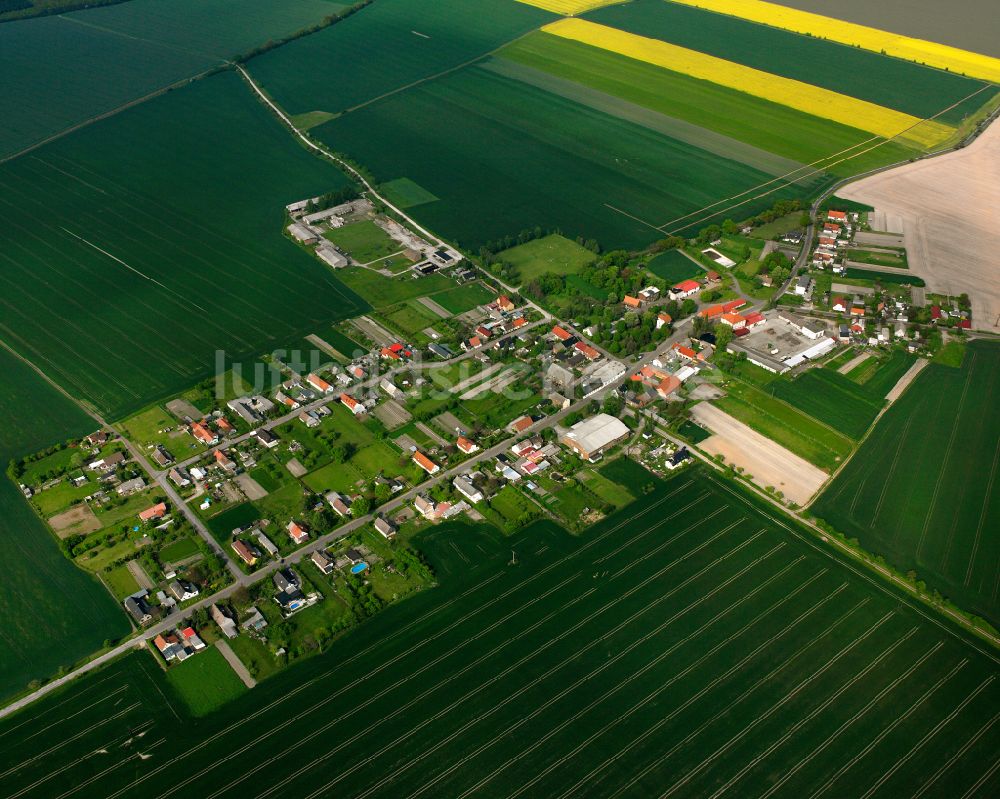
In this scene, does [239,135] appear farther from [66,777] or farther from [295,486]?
[66,777]

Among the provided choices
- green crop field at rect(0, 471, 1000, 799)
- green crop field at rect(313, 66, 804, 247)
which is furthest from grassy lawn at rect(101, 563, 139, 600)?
green crop field at rect(313, 66, 804, 247)

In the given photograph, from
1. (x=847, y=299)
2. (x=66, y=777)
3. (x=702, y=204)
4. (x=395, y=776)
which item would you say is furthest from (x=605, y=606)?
(x=702, y=204)

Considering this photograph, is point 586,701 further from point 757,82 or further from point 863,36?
point 863,36

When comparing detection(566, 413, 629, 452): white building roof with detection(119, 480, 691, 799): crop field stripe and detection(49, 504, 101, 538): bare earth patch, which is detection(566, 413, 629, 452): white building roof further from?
detection(49, 504, 101, 538): bare earth patch

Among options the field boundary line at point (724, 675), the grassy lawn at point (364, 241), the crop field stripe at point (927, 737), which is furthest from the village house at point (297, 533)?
the grassy lawn at point (364, 241)

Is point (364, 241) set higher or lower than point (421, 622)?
higher

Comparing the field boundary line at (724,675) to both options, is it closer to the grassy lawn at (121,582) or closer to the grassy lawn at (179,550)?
the grassy lawn at (179,550)

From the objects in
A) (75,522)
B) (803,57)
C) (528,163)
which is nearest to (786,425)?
(75,522)
